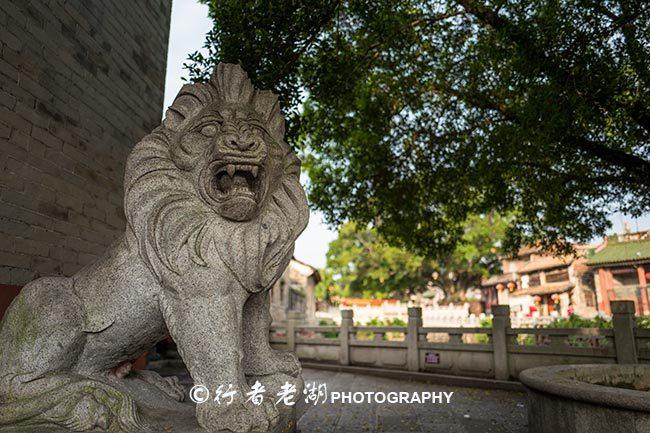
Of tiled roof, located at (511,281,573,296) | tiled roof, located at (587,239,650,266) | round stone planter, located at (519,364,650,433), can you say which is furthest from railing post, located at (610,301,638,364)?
tiled roof, located at (511,281,573,296)

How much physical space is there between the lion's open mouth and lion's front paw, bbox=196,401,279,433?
34.7 inches

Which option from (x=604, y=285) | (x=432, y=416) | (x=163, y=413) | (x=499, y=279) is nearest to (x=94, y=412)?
(x=163, y=413)

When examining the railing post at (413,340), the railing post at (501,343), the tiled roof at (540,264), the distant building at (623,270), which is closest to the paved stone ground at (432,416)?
the railing post at (501,343)

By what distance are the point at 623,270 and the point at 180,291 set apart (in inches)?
935

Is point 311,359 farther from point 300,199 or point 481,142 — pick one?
point 300,199

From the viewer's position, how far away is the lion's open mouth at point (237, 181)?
2.11 meters

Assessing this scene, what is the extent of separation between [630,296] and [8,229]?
2341cm

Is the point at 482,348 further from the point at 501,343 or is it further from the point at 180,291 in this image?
the point at 180,291

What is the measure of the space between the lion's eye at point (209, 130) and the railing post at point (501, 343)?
24.6ft

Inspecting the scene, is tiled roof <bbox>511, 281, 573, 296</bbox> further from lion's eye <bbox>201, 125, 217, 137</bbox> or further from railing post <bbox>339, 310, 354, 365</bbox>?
lion's eye <bbox>201, 125, 217, 137</bbox>

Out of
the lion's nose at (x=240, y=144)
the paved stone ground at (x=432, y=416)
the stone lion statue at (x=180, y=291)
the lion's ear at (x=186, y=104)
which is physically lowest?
the paved stone ground at (x=432, y=416)

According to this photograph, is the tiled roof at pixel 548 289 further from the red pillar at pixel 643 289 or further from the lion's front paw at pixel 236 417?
the lion's front paw at pixel 236 417

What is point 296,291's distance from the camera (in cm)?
2680

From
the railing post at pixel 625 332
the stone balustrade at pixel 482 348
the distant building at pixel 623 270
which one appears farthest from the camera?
the distant building at pixel 623 270
